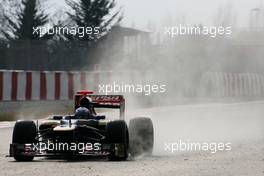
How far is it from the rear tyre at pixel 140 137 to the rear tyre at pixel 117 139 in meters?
1.13

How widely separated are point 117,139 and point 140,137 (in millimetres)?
1347

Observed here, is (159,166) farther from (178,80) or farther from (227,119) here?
(178,80)

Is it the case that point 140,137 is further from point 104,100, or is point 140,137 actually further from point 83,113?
point 104,100

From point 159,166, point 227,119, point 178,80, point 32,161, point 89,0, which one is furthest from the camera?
point 89,0

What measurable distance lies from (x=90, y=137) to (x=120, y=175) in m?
3.10

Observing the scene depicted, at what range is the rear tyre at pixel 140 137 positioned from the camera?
564 inches

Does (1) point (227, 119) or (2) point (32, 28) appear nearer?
(1) point (227, 119)

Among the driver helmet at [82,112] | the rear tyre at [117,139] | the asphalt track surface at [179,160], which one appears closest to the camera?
the asphalt track surface at [179,160]

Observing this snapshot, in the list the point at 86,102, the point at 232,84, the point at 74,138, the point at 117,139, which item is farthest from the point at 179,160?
the point at 232,84

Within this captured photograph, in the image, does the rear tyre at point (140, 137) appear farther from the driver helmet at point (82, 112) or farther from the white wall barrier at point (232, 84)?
the white wall barrier at point (232, 84)

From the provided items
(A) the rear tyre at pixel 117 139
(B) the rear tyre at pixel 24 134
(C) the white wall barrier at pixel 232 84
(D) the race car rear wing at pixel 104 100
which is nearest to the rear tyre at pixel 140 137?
(D) the race car rear wing at pixel 104 100

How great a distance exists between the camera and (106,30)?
47156 mm

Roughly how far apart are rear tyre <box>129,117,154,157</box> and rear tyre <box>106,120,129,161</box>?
1125mm

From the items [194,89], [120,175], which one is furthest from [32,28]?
[120,175]
